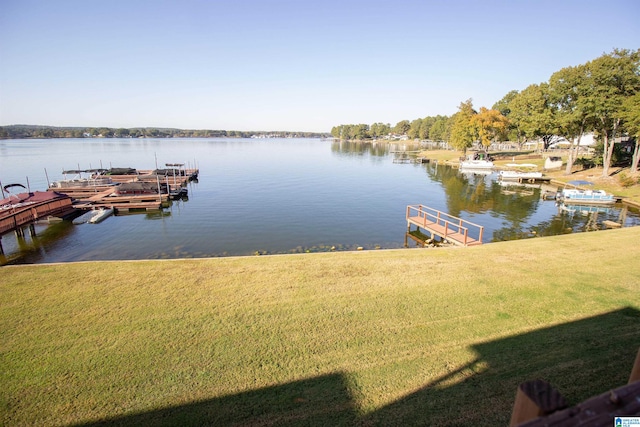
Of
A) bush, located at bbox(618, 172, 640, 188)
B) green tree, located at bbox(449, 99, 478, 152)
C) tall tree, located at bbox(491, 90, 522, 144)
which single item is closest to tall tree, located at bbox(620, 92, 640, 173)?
bush, located at bbox(618, 172, 640, 188)

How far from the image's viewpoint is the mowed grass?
563 cm

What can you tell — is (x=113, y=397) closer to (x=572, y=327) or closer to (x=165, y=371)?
A: (x=165, y=371)

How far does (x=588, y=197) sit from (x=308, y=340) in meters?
38.5

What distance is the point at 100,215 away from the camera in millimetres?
30875

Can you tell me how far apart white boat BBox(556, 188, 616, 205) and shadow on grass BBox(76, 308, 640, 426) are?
33779mm

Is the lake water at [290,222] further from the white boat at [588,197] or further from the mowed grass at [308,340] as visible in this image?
the mowed grass at [308,340]

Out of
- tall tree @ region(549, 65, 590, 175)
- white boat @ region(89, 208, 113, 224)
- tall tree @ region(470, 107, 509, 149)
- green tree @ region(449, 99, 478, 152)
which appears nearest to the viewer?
white boat @ region(89, 208, 113, 224)

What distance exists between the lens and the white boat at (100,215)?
2967cm

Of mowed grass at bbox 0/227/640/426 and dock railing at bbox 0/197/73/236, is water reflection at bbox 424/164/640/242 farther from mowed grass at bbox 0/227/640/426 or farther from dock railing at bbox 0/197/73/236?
dock railing at bbox 0/197/73/236

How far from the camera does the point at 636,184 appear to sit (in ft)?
121

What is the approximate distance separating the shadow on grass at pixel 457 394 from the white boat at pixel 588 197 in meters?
33.8

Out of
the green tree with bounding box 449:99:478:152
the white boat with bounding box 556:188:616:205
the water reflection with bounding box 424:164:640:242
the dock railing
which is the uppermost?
the green tree with bounding box 449:99:478:152

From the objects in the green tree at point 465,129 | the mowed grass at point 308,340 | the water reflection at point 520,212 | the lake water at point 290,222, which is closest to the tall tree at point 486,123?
the green tree at point 465,129

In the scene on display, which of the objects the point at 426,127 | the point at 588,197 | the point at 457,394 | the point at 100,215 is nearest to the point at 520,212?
the point at 588,197
